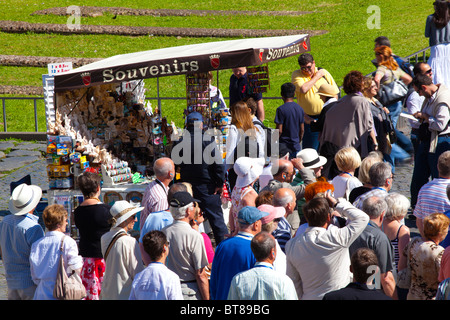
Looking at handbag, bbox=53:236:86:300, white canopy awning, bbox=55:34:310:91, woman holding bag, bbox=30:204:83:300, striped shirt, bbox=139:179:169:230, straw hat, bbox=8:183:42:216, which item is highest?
white canopy awning, bbox=55:34:310:91

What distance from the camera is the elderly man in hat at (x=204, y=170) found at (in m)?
9.44

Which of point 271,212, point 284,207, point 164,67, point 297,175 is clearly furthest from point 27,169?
point 271,212

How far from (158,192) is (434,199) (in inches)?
126

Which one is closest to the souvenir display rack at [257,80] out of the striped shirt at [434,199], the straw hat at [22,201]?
the striped shirt at [434,199]

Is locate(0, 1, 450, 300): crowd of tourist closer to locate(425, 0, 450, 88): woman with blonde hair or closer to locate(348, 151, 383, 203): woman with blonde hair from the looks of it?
locate(348, 151, 383, 203): woman with blonde hair

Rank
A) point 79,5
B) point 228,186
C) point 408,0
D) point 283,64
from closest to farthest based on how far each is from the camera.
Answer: point 228,186 < point 283,64 < point 408,0 < point 79,5

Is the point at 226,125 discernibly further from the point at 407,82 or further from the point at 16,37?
the point at 16,37

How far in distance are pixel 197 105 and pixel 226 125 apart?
667mm

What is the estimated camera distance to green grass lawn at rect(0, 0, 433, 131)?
78.7 ft

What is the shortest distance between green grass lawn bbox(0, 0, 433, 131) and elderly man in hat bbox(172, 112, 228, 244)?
1038 centimetres

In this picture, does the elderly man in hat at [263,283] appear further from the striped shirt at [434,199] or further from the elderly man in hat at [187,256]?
the striped shirt at [434,199]

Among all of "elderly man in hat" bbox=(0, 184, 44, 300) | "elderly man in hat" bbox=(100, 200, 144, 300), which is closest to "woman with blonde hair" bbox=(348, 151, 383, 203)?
"elderly man in hat" bbox=(100, 200, 144, 300)

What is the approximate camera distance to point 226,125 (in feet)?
39.5

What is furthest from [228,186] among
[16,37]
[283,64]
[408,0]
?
[408,0]
